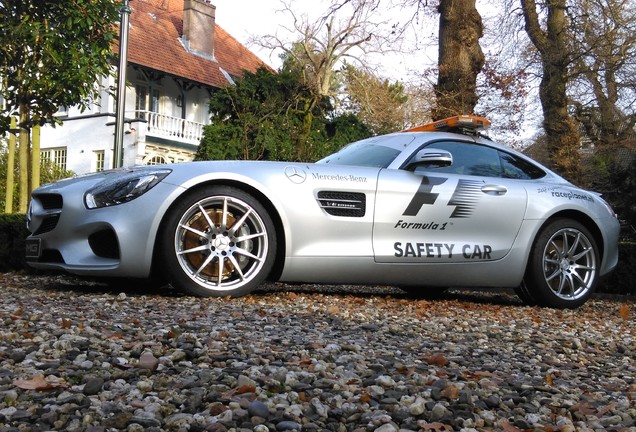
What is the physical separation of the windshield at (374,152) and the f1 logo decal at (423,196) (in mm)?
351

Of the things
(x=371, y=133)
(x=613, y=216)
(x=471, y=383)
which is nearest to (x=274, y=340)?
(x=471, y=383)

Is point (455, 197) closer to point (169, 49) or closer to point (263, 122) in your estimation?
point (263, 122)

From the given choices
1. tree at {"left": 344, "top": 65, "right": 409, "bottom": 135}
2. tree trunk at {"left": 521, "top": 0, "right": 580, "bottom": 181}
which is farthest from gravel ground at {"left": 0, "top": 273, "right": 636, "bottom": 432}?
tree at {"left": 344, "top": 65, "right": 409, "bottom": 135}

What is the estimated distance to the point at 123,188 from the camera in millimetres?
5414

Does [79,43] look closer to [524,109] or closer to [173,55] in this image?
[524,109]

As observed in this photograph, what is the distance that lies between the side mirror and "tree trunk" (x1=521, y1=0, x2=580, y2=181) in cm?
992

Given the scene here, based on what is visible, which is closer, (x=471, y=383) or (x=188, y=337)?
(x=471, y=383)

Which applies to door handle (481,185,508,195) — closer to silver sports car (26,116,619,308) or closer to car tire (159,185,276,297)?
silver sports car (26,116,619,308)

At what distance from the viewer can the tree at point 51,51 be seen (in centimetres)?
1095

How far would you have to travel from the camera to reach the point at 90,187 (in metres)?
5.55

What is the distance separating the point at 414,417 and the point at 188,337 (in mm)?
1304

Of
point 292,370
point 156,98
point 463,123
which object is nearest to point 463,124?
point 463,123

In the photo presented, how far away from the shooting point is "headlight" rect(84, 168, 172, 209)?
5.36m

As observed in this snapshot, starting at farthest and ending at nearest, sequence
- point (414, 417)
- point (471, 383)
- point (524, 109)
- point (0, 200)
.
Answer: point (0, 200)
point (524, 109)
point (471, 383)
point (414, 417)
